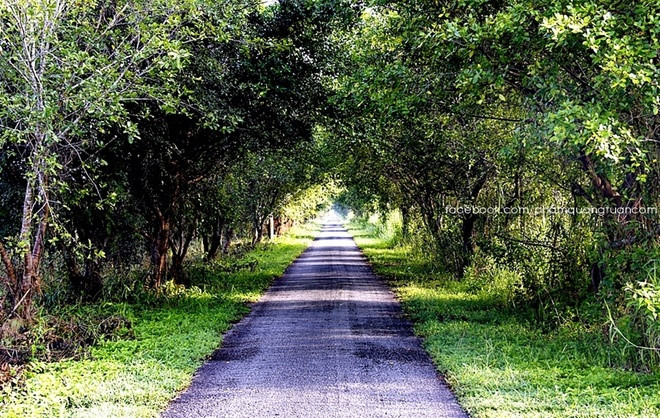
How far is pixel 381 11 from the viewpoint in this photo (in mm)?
11945

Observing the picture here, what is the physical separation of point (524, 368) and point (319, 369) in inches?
96.0

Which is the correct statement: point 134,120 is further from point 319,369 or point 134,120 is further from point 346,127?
point 319,369

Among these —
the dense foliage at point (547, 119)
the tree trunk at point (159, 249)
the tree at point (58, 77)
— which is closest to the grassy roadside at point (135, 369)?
the tree trunk at point (159, 249)

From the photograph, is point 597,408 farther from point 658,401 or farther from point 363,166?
point 363,166

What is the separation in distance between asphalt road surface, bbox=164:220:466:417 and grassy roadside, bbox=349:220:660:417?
32 centimetres

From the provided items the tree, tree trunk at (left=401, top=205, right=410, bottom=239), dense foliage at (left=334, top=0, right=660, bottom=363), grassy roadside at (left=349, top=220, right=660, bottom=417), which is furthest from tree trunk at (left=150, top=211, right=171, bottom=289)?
tree trunk at (left=401, top=205, right=410, bottom=239)

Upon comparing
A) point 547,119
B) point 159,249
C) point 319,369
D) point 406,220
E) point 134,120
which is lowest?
point 319,369

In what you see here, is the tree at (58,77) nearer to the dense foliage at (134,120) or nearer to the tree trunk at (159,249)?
the dense foliage at (134,120)

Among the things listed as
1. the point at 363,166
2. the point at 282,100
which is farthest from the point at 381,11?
the point at 363,166

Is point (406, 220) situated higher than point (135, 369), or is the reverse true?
point (406, 220)

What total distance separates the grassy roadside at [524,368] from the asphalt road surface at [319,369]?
319mm

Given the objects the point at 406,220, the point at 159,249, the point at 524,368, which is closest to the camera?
the point at 524,368

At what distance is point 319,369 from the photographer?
8094 millimetres

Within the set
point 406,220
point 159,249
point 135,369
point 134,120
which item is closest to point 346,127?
point 134,120
